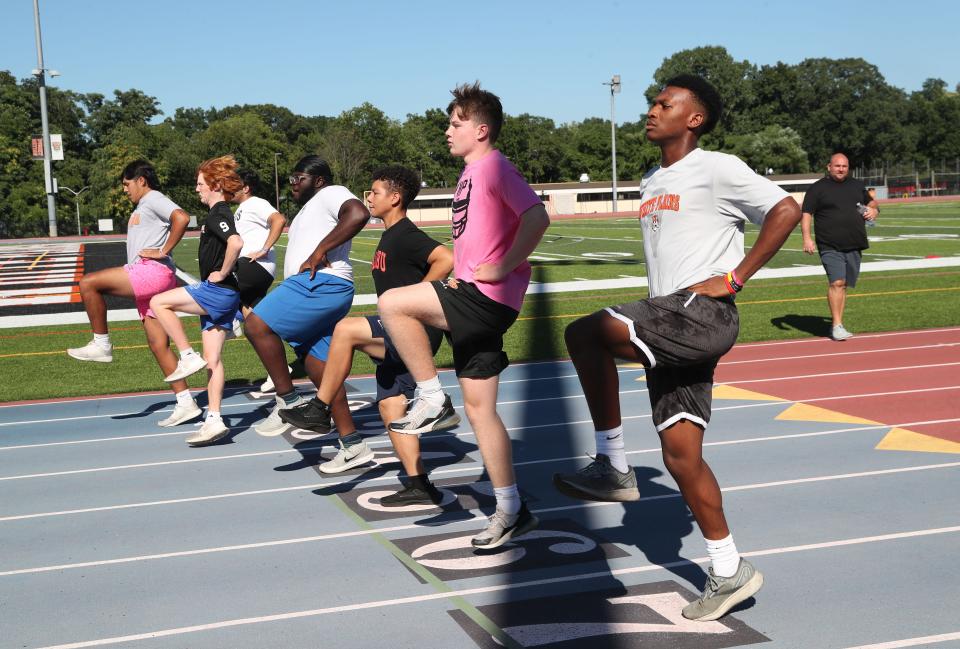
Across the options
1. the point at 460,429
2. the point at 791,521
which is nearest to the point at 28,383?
the point at 460,429

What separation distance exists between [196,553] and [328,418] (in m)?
1.11

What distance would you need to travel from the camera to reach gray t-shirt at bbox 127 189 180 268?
7871mm

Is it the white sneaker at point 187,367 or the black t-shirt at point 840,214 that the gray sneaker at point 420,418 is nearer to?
the white sneaker at point 187,367

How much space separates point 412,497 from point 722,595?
2228 mm

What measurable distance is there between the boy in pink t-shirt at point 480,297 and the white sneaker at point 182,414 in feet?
13.5

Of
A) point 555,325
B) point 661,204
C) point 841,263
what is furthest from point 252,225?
point 841,263

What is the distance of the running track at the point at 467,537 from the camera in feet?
12.7

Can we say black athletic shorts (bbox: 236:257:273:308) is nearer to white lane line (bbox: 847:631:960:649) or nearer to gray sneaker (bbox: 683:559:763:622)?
gray sneaker (bbox: 683:559:763:622)

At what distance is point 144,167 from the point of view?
805cm

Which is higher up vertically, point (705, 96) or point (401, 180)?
point (705, 96)

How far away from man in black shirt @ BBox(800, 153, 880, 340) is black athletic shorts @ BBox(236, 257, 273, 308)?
6886 millimetres

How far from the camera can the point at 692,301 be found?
3.73m

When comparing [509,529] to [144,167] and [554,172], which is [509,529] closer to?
[144,167]

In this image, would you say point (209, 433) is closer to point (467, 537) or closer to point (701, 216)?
point (467, 537)
